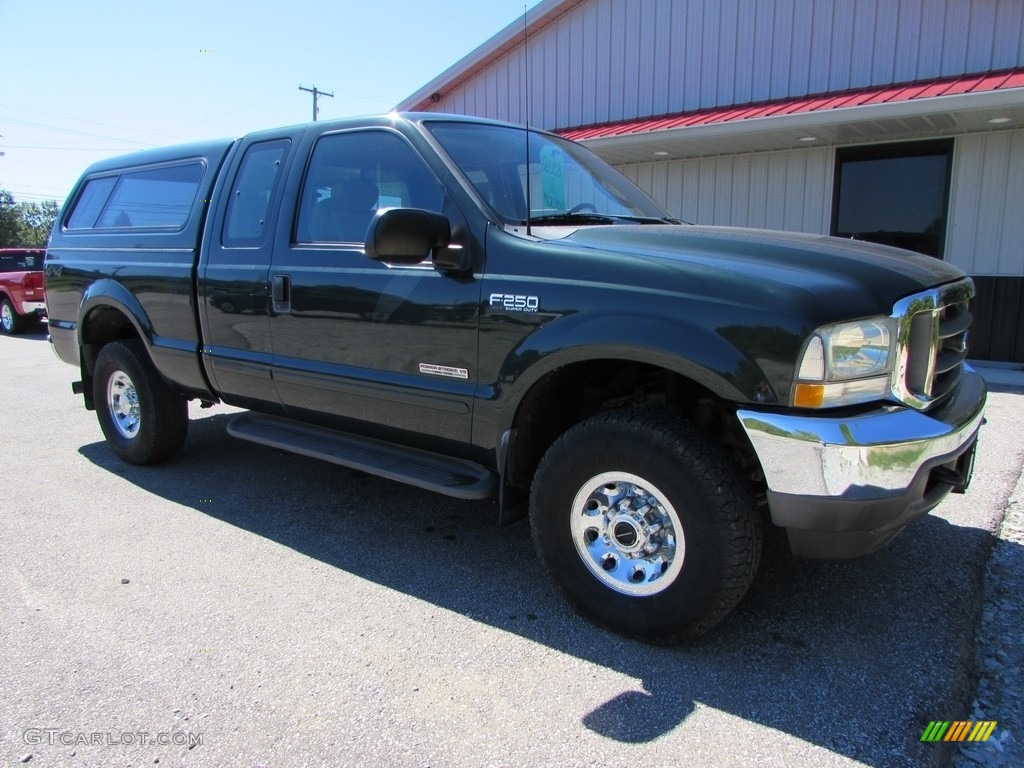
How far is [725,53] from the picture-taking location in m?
9.93

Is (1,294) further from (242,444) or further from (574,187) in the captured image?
(574,187)

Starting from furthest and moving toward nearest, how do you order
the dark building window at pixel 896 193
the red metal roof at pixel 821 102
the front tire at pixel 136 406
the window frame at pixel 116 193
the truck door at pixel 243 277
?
the dark building window at pixel 896 193 → the red metal roof at pixel 821 102 → the front tire at pixel 136 406 → the window frame at pixel 116 193 → the truck door at pixel 243 277

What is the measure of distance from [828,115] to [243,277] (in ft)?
22.4

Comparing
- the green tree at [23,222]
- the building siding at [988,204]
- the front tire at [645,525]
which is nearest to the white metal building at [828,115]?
the building siding at [988,204]

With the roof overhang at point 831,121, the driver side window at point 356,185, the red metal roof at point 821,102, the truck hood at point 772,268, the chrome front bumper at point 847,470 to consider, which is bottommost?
the chrome front bumper at point 847,470

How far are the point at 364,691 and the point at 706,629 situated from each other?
1.20 metres

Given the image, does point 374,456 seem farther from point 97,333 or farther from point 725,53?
point 725,53

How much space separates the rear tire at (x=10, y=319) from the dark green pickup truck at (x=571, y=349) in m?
12.8

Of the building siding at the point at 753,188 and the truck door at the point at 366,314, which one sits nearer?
the truck door at the point at 366,314

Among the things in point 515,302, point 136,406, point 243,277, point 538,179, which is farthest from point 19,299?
point 515,302

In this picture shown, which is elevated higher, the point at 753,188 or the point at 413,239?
the point at 753,188

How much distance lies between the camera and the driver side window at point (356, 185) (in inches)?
126

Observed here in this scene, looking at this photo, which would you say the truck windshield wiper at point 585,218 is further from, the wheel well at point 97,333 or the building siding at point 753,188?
the building siding at point 753,188

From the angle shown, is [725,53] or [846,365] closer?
[846,365]
